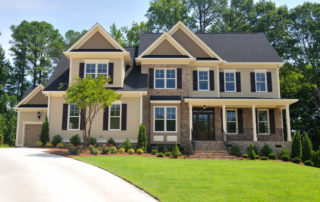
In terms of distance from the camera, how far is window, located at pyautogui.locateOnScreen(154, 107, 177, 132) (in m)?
19.7

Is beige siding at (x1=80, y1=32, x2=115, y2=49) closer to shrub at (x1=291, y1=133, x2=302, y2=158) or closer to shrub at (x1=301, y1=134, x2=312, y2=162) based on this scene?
shrub at (x1=291, y1=133, x2=302, y2=158)

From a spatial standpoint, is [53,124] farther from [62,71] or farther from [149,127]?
[149,127]

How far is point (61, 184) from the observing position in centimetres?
818

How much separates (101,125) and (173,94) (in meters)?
5.80

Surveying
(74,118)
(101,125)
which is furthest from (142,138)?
(74,118)

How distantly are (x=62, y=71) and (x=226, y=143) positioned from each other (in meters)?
14.0

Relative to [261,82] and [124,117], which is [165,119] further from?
[261,82]

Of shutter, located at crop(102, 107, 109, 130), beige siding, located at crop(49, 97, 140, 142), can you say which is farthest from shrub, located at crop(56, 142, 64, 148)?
shutter, located at crop(102, 107, 109, 130)

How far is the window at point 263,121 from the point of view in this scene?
21.2 metres

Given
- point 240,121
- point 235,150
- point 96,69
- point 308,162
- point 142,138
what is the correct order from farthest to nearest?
point 240,121 < point 96,69 < point 142,138 < point 235,150 < point 308,162

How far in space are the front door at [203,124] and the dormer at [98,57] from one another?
633cm

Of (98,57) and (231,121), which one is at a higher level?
(98,57)

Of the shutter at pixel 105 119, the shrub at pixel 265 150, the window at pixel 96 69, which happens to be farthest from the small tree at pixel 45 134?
the shrub at pixel 265 150

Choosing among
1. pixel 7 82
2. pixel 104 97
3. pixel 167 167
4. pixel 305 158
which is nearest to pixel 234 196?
pixel 167 167
